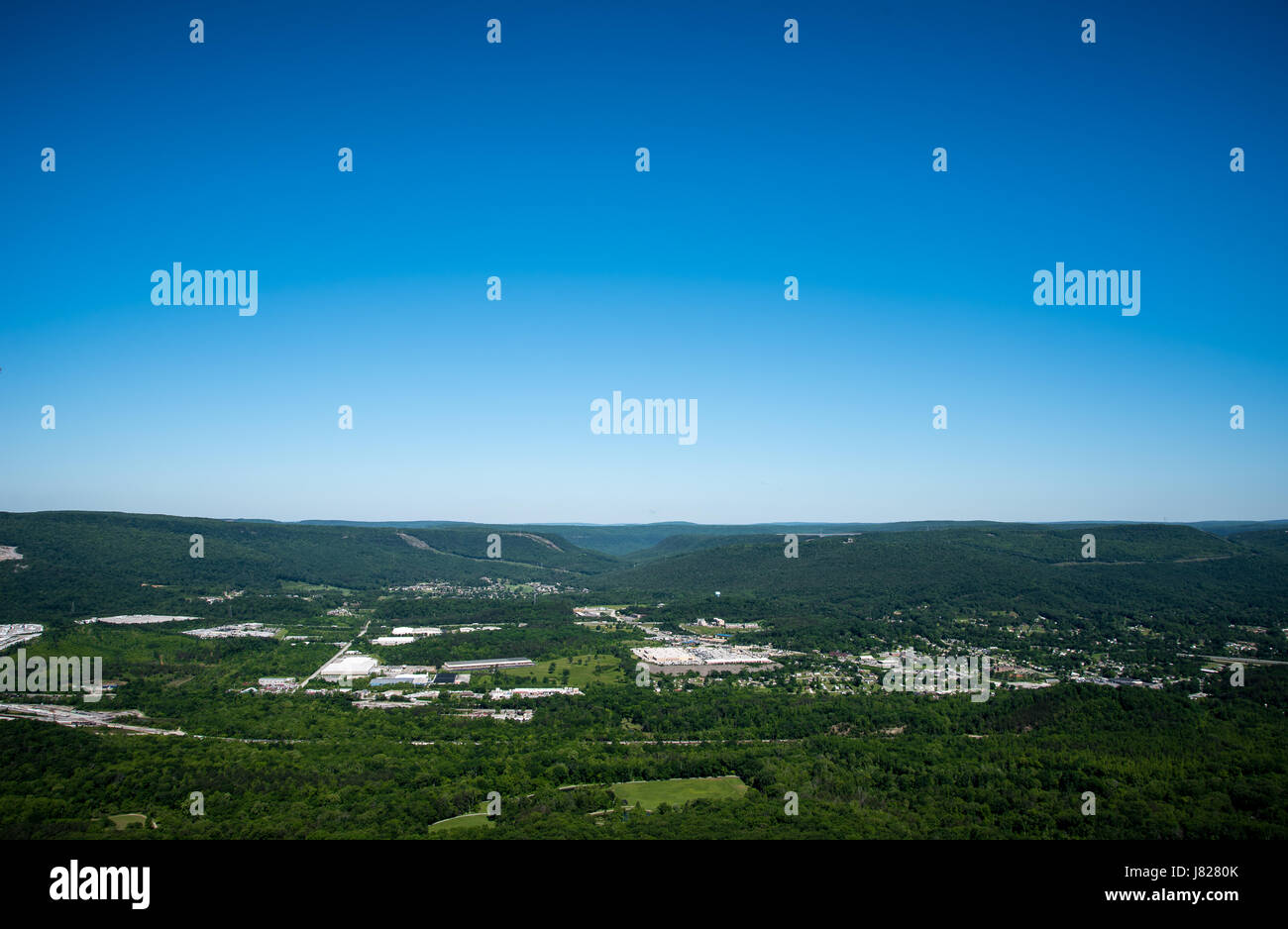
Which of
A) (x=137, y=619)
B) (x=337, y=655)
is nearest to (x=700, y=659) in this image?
(x=337, y=655)

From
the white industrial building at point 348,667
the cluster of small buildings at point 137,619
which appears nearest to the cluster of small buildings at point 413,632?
the white industrial building at point 348,667

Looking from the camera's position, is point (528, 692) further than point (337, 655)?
No

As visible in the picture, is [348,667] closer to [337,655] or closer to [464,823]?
[337,655]
